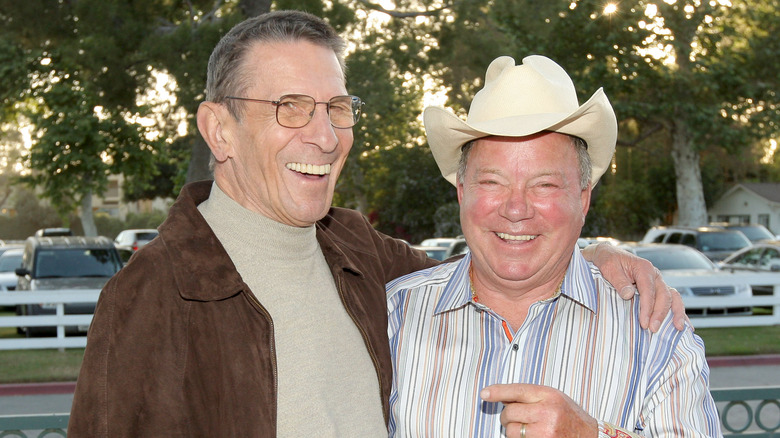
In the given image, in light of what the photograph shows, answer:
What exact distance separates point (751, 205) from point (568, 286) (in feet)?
173

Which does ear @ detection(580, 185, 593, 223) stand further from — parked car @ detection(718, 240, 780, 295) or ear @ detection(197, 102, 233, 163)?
parked car @ detection(718, 240, 780, 295)

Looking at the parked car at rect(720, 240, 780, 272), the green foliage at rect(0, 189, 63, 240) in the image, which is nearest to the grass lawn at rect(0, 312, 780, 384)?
the parked car at rect(720, 240, 780, 272)

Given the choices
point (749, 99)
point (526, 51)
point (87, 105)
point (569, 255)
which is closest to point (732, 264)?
point (526, 51)

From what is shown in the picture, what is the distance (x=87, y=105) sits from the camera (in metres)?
15.4

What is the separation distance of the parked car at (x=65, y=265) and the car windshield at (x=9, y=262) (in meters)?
8.34

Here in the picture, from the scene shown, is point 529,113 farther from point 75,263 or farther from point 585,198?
point 75,263

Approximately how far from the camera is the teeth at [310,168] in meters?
2.68

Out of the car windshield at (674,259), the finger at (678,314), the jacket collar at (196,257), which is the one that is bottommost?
the car windshield at (674,259)

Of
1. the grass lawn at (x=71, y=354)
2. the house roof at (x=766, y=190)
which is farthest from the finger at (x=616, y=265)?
the house roof at (x=766, y=190)

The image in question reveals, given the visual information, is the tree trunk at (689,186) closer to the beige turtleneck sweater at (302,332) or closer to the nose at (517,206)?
the nose at (517,206)

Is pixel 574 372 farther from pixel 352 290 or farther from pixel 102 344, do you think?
pixel 102 344

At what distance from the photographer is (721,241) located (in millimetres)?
23812

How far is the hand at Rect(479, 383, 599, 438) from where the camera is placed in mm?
2141

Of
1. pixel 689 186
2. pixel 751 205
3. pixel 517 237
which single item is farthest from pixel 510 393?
pixel 751 205
